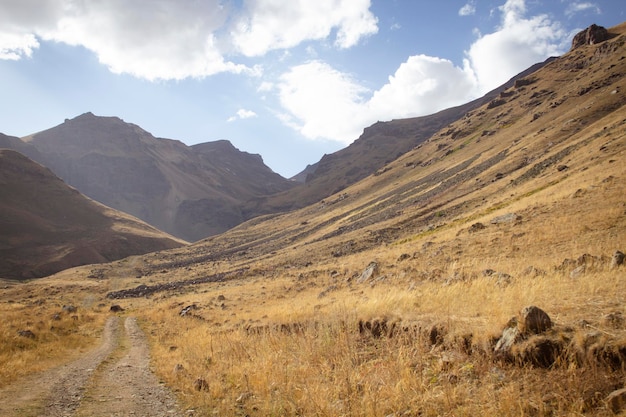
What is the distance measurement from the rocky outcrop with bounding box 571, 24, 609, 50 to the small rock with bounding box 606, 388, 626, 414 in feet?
477

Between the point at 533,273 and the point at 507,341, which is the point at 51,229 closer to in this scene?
the point at 533,273

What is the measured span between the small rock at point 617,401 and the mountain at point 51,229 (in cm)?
10040

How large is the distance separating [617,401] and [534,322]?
5.88ft

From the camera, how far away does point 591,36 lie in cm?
11044

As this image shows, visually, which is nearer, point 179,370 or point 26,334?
point 179,370

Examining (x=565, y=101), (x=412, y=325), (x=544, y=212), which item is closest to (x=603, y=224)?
(x=544, y=212)

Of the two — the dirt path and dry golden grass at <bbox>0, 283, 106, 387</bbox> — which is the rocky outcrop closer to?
the dirt path

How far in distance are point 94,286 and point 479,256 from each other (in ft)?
182

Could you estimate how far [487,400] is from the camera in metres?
4.36

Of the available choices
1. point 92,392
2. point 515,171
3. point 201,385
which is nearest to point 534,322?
point 201,385

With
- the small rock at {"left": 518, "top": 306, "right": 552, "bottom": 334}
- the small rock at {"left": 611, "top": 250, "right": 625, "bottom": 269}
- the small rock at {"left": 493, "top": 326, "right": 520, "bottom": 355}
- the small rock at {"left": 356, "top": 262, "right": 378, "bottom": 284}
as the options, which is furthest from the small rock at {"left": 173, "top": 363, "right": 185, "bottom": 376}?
the small rock at {"left": 356, "top": 262, "right": 378, "bottom": 284}

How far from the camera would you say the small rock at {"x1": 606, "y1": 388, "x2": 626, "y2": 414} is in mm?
3664

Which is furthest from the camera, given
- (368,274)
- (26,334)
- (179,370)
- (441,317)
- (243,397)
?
(368,274)

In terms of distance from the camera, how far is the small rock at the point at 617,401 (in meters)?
3.66
